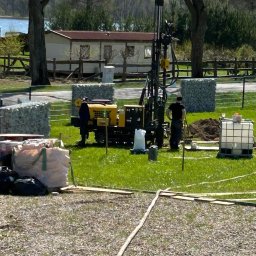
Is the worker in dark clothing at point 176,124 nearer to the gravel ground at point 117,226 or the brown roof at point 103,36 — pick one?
the gravel ground at point 117,226

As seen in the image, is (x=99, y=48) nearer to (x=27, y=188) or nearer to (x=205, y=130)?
(x=205, y=130)

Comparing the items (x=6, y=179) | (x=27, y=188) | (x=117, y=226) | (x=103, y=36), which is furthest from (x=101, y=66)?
(x=117, y=226)

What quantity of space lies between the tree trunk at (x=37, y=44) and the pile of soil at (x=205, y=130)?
19.5 meters

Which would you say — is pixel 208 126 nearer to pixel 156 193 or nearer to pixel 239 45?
pixel 156 193

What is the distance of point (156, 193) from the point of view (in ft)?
57.2

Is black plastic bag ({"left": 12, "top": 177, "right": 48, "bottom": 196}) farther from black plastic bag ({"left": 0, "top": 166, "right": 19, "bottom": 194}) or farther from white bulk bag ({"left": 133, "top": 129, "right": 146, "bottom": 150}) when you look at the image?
white bulk bag ({"left": 133, "top": 129, "right": 146, "bottom": 150})

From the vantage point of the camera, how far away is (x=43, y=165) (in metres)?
17.7

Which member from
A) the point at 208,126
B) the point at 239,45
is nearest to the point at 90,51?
the point at 239,45

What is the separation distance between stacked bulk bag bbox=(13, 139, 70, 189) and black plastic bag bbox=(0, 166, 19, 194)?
282 millimetres

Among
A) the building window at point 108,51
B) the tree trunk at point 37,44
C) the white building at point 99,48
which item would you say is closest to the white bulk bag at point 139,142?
the tree trunk at point 37,44

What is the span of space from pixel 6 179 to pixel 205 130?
1224cm

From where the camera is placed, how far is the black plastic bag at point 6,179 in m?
17.4

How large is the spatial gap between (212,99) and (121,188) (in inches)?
766

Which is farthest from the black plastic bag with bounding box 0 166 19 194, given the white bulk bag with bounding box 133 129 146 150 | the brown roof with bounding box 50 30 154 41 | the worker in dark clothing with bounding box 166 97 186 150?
the brown roof with bounding box 50 30 154 41
